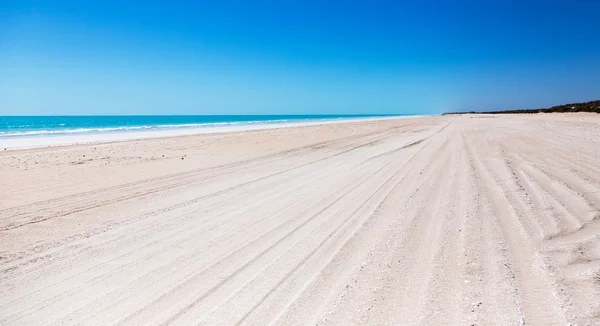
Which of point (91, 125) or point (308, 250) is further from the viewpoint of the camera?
point (91, 125)

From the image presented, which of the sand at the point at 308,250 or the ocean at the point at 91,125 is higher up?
the sand at the point at 308,250

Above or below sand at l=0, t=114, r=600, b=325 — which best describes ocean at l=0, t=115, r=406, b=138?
below

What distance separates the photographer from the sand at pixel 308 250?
2.70 m

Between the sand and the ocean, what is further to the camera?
the ocean

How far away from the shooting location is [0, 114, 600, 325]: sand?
2.70 metres

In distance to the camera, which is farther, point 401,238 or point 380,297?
point 401,238

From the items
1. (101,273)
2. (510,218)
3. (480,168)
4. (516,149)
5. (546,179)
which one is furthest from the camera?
(516,149)

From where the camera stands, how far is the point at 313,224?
15.8ft

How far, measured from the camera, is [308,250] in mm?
3891

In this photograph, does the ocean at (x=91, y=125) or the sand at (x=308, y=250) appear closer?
the sand at (x=308, y=250)

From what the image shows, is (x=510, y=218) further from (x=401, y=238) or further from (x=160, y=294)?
(x=160, y=294)

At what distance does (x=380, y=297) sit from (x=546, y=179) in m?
5.93

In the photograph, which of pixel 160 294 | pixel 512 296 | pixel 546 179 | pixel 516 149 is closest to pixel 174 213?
pixel 160 294

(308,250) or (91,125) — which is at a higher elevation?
(308,250)
